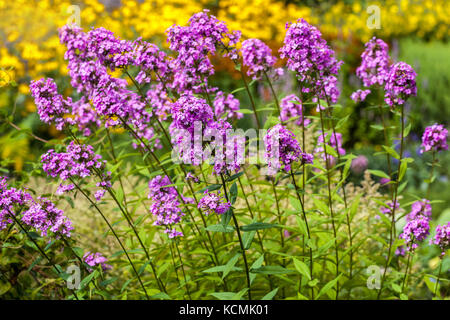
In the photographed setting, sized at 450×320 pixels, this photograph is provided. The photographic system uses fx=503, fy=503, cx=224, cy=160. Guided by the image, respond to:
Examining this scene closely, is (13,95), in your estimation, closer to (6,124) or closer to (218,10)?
(218,10)

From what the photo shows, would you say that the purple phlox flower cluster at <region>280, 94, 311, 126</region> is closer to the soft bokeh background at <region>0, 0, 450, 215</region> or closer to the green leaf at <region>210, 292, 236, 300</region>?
the green leaf at <region>210, 292, 236, 300</region>

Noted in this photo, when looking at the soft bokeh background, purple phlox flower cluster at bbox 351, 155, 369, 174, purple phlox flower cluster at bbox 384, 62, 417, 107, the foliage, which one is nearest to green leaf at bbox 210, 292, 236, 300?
the foliage

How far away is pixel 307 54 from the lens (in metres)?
2.15

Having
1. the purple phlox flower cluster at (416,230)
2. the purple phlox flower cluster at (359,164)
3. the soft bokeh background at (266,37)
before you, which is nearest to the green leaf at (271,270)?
the purple phlox flower cluster at (416,230)

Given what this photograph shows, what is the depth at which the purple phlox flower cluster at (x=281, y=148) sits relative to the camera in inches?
69.9

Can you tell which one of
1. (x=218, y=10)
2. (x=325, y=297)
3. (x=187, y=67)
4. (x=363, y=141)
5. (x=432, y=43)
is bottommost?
(x=325, y=297)

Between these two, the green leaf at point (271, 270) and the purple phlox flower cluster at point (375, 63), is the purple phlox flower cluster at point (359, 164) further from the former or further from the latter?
the green leaf at point (271, 270)

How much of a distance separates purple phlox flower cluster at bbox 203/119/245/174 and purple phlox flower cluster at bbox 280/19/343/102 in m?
0.55

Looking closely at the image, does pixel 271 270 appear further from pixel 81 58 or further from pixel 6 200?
pixel 81 58

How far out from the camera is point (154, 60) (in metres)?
2.31

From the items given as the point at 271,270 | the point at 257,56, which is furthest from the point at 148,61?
the point at 271,270

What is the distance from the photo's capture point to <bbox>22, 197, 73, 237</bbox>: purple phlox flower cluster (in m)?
2.11
